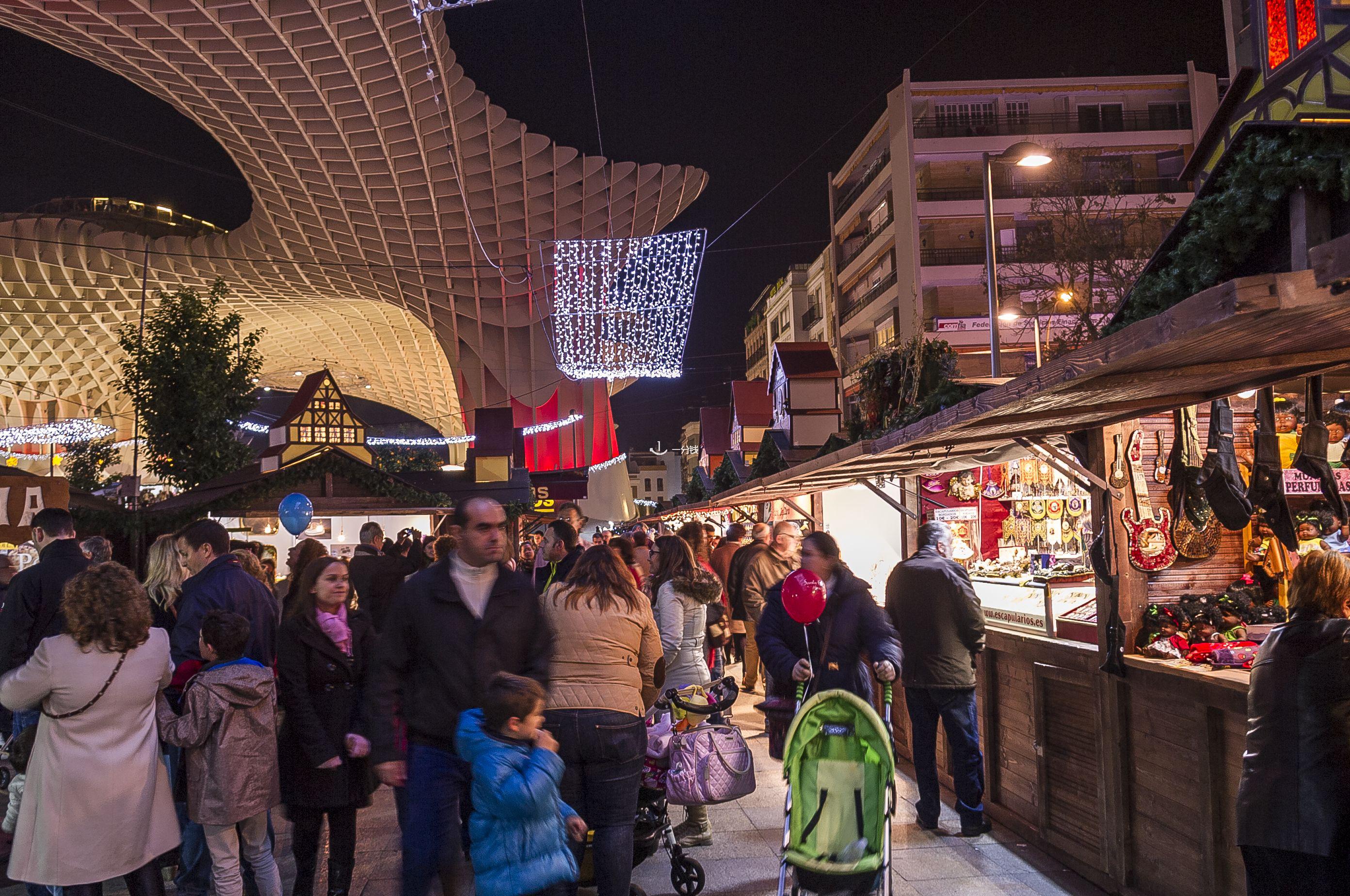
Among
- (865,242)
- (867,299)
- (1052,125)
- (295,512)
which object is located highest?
(1052,125)

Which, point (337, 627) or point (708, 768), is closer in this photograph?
point (337, 627)

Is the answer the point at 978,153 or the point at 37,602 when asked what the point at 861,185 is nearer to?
the point at 978,153

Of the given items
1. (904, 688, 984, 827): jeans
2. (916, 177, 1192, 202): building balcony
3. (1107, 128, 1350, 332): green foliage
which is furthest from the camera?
(916, 177, 1192, 202): building balcony

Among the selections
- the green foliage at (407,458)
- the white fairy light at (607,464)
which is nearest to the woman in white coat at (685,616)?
the white fairy light at (607,464)

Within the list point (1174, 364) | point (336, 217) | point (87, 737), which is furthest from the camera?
point (336, 217)

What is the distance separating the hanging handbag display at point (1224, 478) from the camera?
14.2 feet

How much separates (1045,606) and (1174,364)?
271 centimetres

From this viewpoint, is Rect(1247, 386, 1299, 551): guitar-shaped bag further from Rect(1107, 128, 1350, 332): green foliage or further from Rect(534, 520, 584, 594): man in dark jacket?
Rect(534, 520, 584, 594): man in dark jacket

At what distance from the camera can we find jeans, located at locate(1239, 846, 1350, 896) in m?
3.04

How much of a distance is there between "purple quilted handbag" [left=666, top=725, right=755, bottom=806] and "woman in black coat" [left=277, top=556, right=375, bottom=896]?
1.40 meters

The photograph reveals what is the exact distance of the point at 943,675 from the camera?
5.77 metres

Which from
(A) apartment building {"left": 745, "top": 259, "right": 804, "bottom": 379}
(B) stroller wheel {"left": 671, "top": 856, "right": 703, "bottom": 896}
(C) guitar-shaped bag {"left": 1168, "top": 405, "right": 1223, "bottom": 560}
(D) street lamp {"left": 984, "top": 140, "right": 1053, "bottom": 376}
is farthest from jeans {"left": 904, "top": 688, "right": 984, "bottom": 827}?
(A) apartment building {"left": 745, "top": 259, "right": 804, "bottom": 379}

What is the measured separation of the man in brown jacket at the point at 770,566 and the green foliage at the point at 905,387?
4.12 ft

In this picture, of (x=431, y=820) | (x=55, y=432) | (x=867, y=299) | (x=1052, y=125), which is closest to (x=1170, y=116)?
(x=1052, y=125)
